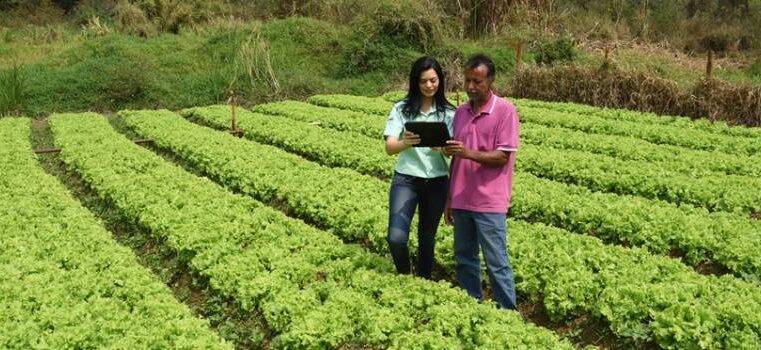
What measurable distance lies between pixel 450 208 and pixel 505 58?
2531 cm

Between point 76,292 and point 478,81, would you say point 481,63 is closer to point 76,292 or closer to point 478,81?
point 478,81

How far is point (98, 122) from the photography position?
1911 centimetres

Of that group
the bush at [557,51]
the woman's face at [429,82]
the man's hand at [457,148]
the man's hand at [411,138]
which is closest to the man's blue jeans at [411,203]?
the man's hand at [411,138]

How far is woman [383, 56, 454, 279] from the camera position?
6188mm

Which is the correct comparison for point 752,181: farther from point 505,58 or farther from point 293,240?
point 505,58

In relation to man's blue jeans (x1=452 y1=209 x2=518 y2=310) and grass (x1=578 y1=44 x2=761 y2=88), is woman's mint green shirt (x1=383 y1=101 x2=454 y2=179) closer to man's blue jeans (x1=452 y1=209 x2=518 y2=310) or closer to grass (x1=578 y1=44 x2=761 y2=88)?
man's blue jeans (x1=452 y1=209 x2=518 y2=310)

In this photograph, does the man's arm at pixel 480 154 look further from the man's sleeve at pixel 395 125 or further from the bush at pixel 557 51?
the bush at pixel 557 51

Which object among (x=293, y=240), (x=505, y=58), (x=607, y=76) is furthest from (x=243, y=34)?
(x=293, y=240)

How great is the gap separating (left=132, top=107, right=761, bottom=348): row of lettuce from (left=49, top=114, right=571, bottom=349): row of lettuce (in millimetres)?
641

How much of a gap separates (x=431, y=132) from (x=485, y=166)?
1.92ft

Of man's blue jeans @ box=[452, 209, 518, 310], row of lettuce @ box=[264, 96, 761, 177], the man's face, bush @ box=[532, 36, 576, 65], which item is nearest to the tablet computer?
the man's face

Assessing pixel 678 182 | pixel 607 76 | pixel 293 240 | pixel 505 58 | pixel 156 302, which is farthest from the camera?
pixel 505 58

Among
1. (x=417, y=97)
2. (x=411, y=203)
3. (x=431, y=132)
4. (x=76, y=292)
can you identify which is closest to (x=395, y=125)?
(x=417, y=97)

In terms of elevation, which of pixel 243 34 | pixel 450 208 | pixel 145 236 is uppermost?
pixel 243 34
